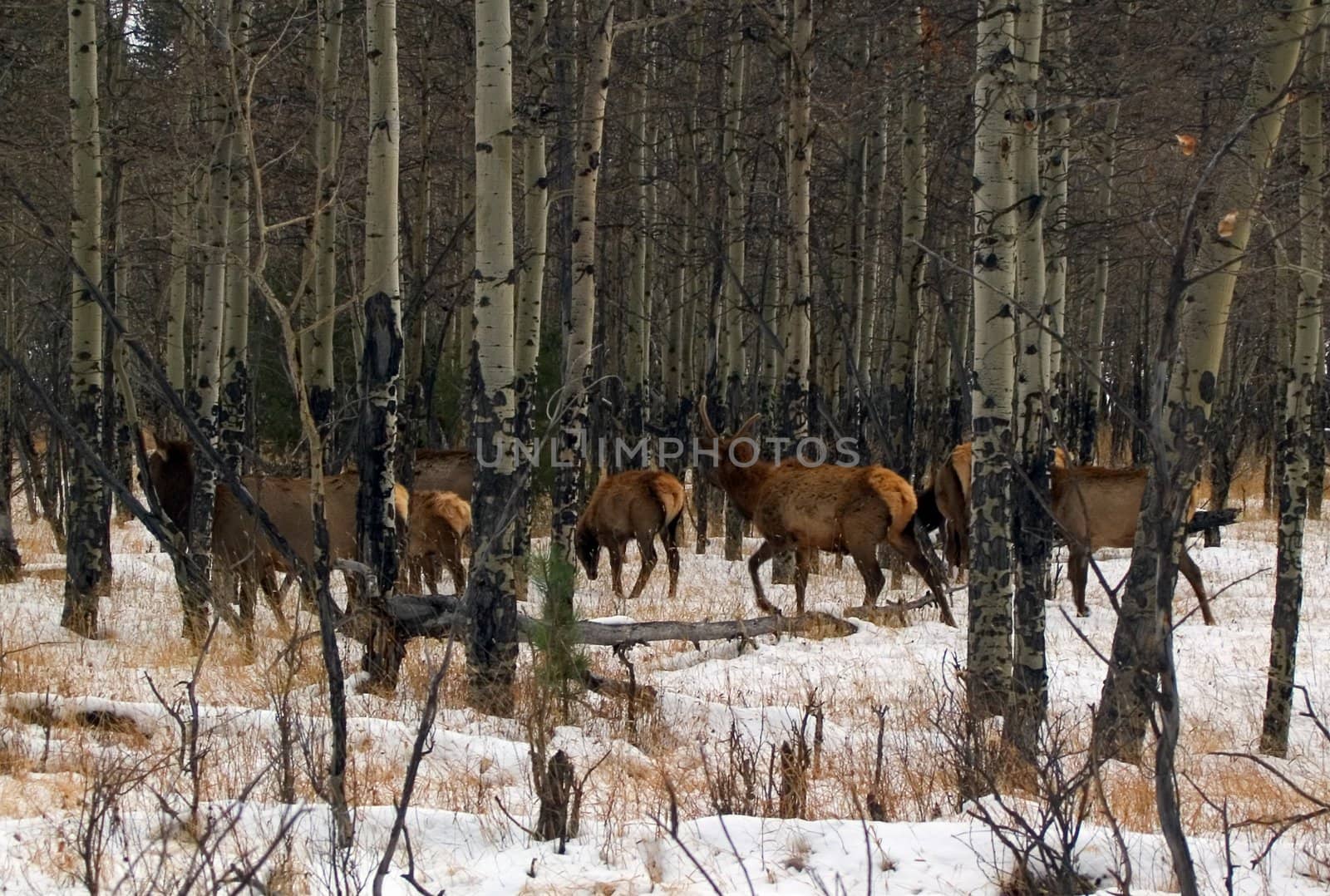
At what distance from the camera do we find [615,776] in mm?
6109

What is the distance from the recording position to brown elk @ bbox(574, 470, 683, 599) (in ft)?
45.4

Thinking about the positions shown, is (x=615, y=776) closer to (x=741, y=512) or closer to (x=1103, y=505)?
(x=741, y=512)

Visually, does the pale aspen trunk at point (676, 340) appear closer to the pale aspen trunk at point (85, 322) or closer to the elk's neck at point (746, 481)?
the elk's neck at point (746, 481)

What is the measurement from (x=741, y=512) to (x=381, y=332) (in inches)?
251

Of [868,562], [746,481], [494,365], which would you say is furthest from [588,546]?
[494,365]

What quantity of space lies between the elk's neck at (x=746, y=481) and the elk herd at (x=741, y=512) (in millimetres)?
13

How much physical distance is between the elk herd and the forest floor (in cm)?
102

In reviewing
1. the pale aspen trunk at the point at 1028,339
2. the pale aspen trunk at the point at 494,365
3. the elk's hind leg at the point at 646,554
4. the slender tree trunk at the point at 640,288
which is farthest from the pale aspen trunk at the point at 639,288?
the pale aspen trunk at the point at 1028,339

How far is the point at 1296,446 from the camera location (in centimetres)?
801

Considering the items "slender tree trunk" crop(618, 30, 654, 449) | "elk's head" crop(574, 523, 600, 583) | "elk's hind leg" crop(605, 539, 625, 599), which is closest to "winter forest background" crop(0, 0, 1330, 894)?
"elk's hind leg" crop(605, 539, 625, 599)

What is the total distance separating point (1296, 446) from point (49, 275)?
23.2 metres

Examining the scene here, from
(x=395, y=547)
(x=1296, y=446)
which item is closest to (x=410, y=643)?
(x=395, y=547)

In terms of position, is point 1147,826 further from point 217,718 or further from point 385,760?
point 217,718

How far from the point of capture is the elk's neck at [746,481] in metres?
13.6
